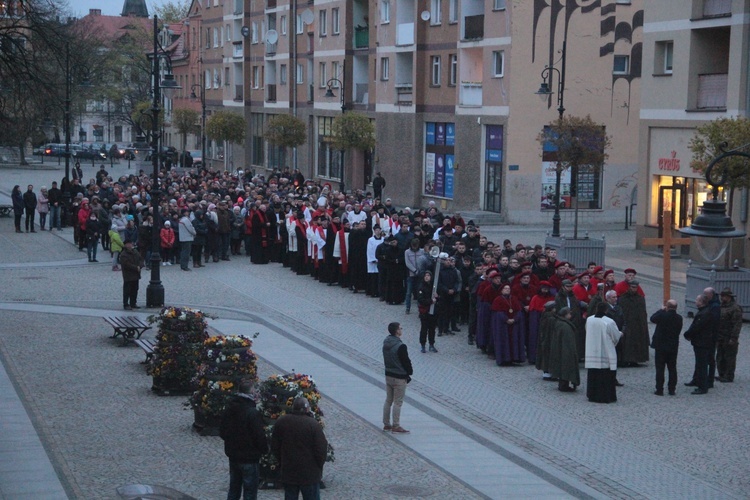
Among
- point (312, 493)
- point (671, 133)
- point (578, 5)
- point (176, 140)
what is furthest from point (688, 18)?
point (176, 140)

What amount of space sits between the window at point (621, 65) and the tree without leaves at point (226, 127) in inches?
1200

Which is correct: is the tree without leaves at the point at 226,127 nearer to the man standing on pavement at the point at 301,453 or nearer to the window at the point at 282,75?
the window at the point at 282,75

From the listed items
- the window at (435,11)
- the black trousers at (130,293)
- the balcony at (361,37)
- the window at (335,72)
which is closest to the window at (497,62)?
the window at (435,11)

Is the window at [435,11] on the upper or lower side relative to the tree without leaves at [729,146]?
upper

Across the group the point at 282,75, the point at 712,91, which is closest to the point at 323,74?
the point at 282,75

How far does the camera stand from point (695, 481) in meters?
13.4

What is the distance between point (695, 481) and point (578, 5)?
3542cm

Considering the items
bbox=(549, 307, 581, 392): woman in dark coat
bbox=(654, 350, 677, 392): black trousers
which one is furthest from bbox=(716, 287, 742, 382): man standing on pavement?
bbox=(549, 307, 581, 392): woman in dark coat

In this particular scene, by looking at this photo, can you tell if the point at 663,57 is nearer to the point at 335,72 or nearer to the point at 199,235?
the point at 199,235

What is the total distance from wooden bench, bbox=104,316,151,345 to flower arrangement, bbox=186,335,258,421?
6194mm

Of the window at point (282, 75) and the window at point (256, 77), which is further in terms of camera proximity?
the window at point (256, 77)

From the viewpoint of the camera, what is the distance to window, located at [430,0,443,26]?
5119 cm

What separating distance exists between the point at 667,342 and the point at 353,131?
3521 centimetres

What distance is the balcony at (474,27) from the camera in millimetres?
47531
